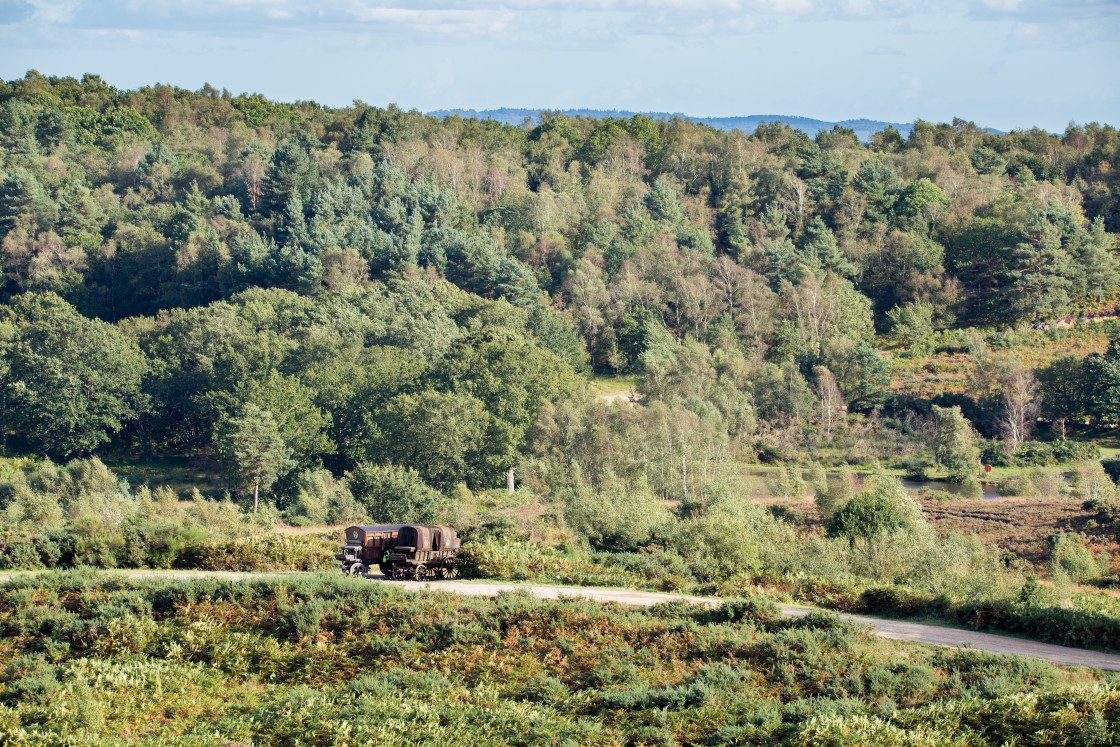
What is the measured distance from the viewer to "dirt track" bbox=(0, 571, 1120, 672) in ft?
50.9

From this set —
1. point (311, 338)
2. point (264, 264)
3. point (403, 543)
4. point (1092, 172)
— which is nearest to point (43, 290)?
point (264, 264)

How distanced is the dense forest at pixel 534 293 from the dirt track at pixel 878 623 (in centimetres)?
1884

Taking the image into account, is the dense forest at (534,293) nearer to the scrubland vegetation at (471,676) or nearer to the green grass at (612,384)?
the green grass at (612,384)

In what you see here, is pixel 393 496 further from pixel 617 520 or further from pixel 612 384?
pixel 612 384

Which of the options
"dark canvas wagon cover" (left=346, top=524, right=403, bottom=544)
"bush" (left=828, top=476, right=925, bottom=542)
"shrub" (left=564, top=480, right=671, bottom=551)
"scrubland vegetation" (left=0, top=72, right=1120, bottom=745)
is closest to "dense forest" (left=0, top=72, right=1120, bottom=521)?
"scrubland vegetation" (left=0, top=72, right=1120, bottom=745)

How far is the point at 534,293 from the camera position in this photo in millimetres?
76812

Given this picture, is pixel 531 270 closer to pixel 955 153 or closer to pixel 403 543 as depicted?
pixel 955 153

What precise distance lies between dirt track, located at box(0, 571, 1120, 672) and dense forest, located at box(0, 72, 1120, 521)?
1884 centimetres

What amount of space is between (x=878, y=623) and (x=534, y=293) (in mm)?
60188

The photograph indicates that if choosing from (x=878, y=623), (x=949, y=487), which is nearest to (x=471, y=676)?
(x=878, y=623)

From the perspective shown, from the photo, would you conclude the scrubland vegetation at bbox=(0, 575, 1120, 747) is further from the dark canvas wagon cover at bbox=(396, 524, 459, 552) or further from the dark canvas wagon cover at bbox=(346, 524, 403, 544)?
the dark canvas wagon cover at bbox=(346, 524, 403, 544)

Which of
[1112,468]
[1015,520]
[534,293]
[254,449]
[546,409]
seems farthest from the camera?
[534,293]

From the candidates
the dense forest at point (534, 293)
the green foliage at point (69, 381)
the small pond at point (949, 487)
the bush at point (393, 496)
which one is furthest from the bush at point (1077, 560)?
the green foliage at point (69, 381)

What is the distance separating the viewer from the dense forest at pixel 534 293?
172 ft
